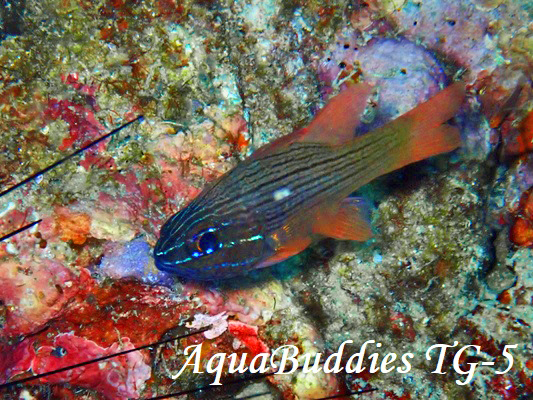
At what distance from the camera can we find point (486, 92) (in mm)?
4285

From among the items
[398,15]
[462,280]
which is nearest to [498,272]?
[462,280]

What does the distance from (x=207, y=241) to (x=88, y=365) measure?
5.04 feet

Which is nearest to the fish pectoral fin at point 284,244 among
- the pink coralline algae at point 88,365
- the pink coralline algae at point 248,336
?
the pink coralline algae at point 248,336

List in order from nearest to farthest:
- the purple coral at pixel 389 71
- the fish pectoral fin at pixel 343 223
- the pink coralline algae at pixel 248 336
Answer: the fish pectoral fin at pixel 343 223 < the pink coralline algae at pixel 248 336 < the purple coral at pixel 389 71

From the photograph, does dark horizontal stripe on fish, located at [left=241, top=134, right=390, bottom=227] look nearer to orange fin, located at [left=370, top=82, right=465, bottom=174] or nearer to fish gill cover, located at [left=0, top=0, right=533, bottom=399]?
→ orange fin, located at [left=370, top=82, right=465, bottom=174]

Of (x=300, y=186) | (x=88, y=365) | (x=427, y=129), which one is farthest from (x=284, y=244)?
(x=88, y=365)

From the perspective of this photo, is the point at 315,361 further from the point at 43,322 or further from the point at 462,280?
the point at 43,322

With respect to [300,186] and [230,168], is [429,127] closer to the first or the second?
[300,186]

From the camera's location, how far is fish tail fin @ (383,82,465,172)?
2947 mm

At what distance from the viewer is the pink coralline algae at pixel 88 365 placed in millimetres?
3080

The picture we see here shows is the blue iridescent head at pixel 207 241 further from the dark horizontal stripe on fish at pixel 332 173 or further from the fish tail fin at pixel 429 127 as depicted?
the fish tail fin at pixel 429 127

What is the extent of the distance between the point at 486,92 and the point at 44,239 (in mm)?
4527

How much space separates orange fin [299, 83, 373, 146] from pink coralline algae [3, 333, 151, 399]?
89.0 inches

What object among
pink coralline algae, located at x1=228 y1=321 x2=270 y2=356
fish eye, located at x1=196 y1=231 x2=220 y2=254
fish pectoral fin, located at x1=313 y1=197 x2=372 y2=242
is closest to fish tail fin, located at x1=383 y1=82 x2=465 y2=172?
fish pectoral fin, located at x1=313 y1=197 x2=372 y2=242
